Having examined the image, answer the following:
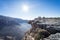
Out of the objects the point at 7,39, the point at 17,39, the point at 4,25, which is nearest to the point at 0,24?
the point at 4,25

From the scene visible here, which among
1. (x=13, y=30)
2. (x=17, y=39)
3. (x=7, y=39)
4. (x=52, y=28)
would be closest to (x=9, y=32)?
(x=13, y=30)

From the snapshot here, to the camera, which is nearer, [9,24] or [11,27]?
[11,27]

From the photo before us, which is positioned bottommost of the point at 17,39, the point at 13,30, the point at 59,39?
the point at 17,39

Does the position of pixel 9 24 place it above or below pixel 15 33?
above

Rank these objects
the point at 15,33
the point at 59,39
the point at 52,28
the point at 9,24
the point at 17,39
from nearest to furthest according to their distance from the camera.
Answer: the point at 59,39, the point at 52,28, the point at 17,39, the point at 15,33, the point at 9,24

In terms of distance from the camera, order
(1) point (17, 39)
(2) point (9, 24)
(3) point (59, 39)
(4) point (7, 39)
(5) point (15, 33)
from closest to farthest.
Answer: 1. (3) point (59, 39)
2. (4) point (7, 39)
3. (1) point (17, 39)
4. (5) point (15, 33)
5. (2) point (9, 24)

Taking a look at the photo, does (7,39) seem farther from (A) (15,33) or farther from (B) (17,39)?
(A) (15,33)

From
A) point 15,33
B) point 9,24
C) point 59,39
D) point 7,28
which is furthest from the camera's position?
point 9,24

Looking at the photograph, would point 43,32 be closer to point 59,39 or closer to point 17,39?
point 59,39

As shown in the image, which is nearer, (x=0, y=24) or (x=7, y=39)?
(x=7, y=39)
